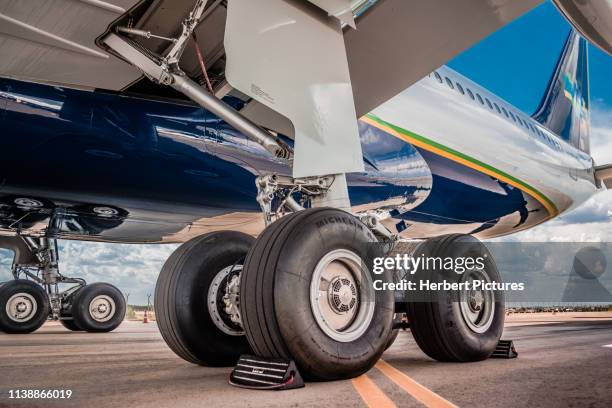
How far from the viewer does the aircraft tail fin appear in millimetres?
12469

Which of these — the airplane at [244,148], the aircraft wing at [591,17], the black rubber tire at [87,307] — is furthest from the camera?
the black rubber tire at [87,307]

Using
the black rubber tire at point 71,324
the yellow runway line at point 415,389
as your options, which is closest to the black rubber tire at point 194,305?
the yellow runway line at point 415,389

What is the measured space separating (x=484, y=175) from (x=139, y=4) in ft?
20.1

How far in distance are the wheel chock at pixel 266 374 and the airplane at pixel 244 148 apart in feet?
0.13

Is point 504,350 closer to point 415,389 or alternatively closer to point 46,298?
point 415,389

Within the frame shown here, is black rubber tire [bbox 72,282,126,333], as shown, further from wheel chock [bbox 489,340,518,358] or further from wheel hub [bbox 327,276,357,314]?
wheel hub [bbox 327,276,357,314]

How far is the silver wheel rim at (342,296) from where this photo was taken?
8.39ft

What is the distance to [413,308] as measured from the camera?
3.39 metres

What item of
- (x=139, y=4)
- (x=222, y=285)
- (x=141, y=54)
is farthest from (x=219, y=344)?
(x=139, y=4)

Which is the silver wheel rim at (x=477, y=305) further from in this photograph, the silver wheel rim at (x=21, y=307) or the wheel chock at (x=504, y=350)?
the silver wheel rim at (x=21, y=307)

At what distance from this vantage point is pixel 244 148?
5.01 metres

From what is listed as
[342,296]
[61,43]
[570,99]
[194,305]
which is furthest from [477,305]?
[570,99]

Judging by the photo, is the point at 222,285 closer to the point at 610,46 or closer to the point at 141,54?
the point at 141,54

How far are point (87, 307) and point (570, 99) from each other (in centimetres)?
1177
